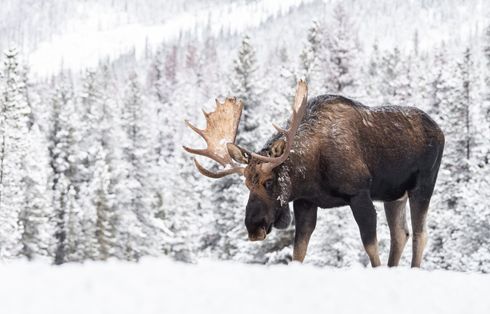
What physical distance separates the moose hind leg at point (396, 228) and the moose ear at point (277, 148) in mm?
1513

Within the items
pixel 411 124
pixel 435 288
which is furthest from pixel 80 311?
pixel 411 124

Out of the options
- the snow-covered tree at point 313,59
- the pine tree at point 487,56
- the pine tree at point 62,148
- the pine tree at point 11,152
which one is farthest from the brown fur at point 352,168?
the pine tree at point 62,148

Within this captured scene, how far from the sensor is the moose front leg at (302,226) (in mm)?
6676

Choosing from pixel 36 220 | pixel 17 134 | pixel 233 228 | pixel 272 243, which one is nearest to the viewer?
pixel 272 243

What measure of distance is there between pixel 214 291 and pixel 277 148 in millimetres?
2874

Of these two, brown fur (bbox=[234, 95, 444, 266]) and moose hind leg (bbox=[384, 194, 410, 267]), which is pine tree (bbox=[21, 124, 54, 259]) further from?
brown fur (bbox=[234, 95, 444, 266])

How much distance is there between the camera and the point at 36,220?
37875mm

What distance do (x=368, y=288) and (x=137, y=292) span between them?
1530 millimetres

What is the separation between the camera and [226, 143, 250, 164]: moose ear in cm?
683

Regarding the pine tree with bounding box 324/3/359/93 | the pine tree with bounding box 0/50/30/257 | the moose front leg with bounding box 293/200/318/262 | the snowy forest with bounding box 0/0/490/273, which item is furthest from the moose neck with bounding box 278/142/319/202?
the pine tree with bounding box 0/50/30/257

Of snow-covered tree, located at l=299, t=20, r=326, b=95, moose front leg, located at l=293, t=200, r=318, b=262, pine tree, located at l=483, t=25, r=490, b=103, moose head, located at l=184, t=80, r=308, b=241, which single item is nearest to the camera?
moose head, located at l=184, t=80, r=308, b=241

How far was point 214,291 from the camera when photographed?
3941mm

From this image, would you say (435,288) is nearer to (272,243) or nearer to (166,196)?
(272,243)

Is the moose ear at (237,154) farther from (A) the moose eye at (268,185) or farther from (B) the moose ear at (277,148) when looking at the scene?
(A) the moose eye at (268,185)
